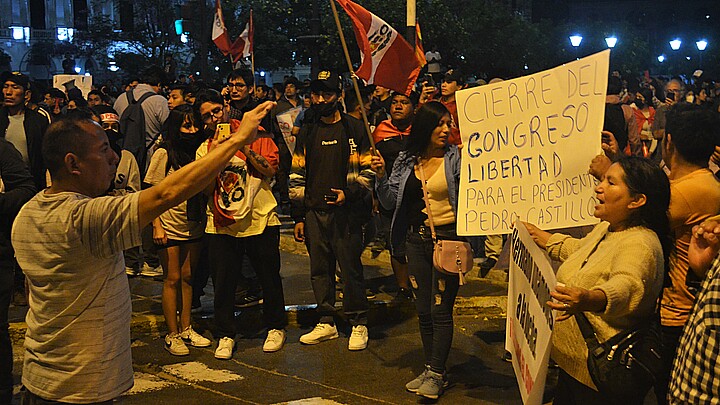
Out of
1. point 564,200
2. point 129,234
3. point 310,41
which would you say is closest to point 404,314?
point 564,200

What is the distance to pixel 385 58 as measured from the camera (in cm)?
779

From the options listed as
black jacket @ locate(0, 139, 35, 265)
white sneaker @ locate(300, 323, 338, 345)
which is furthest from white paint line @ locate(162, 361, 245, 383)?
black jacket @ locate(0, 139, 35, 265)

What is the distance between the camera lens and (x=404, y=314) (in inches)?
361

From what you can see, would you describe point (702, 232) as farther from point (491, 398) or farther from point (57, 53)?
point (57, 53)

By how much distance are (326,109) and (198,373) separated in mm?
2480

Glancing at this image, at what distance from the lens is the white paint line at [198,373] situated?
A: 743 centimetres

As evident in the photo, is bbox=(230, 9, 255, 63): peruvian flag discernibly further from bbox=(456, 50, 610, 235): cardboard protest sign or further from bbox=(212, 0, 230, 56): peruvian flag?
bbox=(456, 50, 610, 235): cardboard protest sign

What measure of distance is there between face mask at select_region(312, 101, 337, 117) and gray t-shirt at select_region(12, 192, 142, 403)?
4.31 m

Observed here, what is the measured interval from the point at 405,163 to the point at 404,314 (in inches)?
104

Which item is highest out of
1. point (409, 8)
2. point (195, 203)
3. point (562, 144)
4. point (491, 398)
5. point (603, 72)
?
point (409, 8)

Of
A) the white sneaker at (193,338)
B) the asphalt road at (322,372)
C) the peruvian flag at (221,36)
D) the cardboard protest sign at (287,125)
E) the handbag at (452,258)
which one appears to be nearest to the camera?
the handbag at (452,258)

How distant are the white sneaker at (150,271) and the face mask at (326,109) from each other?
3614mm

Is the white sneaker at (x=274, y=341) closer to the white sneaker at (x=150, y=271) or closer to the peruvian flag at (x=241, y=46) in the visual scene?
the white sneaker at (x=150, y=271)

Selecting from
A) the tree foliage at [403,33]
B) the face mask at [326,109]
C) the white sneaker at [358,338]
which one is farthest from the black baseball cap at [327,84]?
the tree foliage at [403,33]
